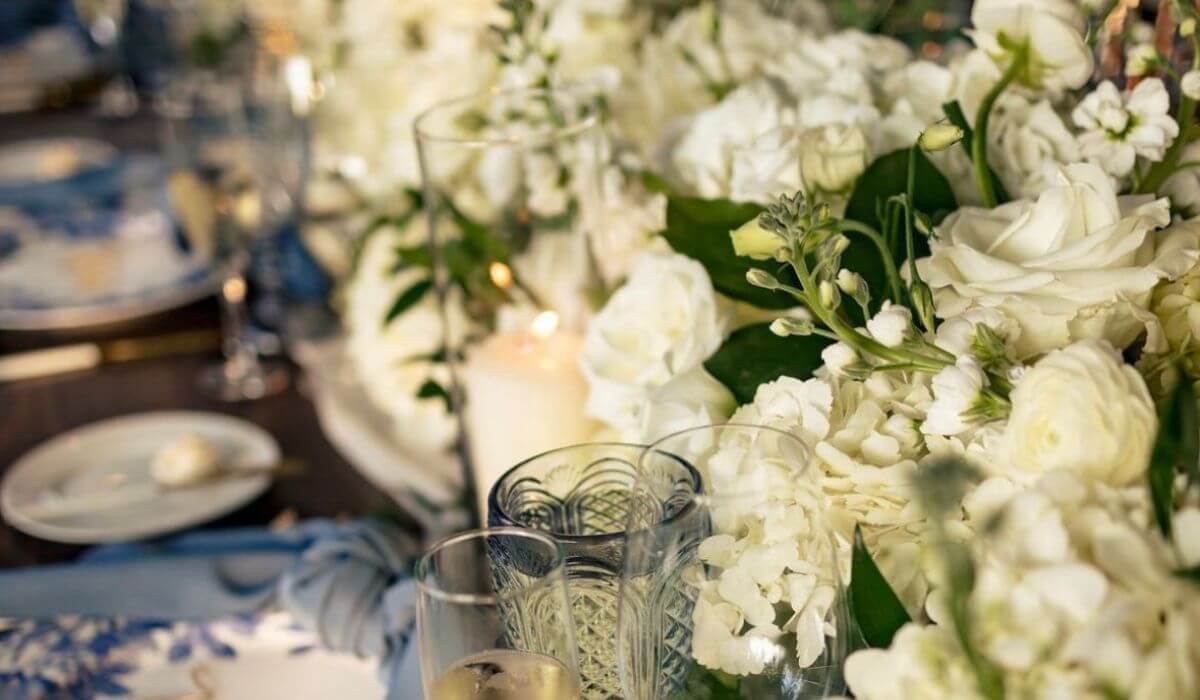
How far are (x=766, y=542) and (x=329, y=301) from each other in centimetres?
102

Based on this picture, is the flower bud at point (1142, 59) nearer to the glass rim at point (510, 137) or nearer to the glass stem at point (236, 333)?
the glass rim at point (510, 137)

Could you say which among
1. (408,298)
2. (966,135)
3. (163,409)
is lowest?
(163,409)

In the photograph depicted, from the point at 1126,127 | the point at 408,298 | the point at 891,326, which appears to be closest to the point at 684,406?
the point at 891,326

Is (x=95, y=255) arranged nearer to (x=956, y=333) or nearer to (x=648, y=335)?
(x=648, y=335)

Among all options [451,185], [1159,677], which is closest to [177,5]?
[451,185]

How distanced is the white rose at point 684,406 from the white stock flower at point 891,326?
0.13 m

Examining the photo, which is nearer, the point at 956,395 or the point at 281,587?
the point at 956,395

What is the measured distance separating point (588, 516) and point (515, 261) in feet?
1.00

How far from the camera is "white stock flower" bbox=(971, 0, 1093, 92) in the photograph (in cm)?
63

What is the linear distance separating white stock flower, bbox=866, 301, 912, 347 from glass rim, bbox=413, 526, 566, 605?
5.9 inches

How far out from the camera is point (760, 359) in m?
0.59

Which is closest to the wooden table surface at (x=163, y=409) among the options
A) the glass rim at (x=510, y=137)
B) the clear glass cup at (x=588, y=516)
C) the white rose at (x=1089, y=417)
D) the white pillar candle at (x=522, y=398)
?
the white pillar candle at (x=522, y=398)

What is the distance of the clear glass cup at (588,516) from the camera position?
53cm

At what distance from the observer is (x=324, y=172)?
1.26 metres
